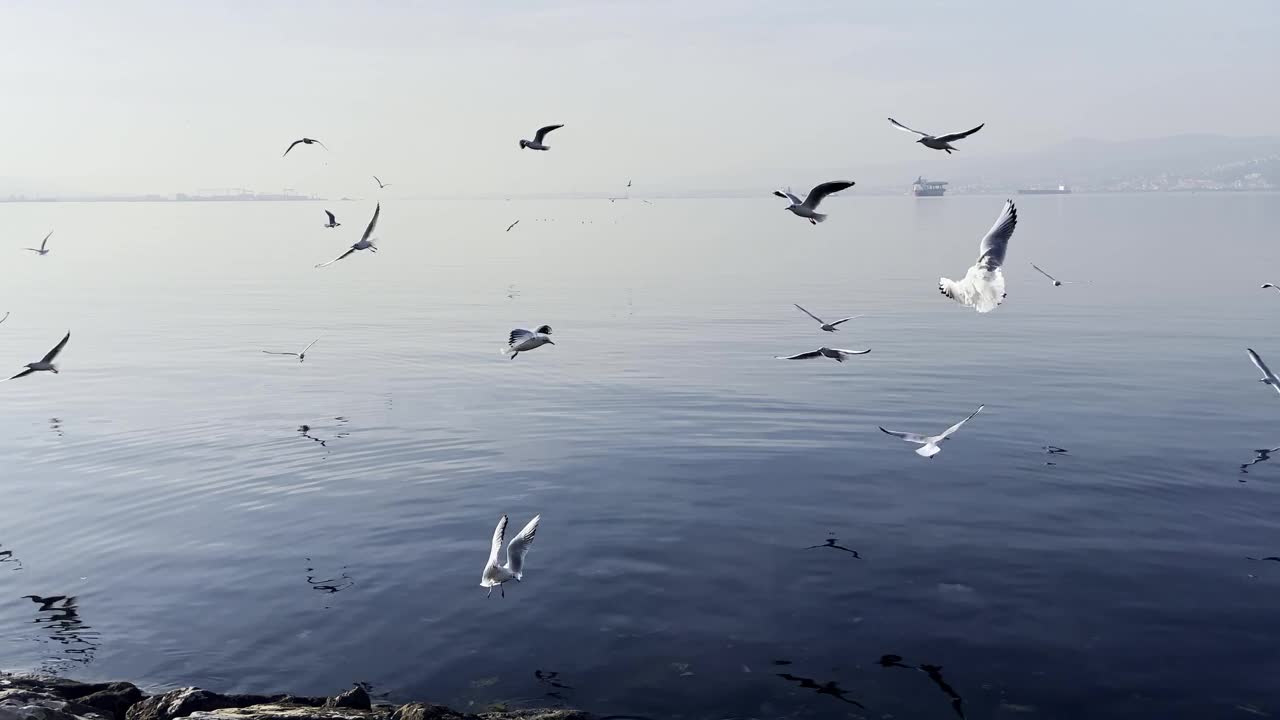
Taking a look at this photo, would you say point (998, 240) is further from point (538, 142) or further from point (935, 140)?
point (538, 142)

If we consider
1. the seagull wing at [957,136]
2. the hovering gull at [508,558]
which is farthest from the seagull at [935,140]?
the hovering gull at [508,558]

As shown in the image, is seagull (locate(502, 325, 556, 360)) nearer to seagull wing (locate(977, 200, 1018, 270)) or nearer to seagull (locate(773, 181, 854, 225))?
seagull (locate(773, 181, 854, 225))

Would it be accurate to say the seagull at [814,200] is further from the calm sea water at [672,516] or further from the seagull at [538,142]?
the seagull at [538,142]

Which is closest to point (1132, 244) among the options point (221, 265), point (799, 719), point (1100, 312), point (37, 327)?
point (1100, 312)

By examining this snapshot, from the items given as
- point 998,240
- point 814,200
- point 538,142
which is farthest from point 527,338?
point 538,142

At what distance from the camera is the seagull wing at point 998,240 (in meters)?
20.1

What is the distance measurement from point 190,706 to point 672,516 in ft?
38.3

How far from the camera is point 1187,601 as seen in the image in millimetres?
18438

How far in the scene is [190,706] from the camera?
14695 mm

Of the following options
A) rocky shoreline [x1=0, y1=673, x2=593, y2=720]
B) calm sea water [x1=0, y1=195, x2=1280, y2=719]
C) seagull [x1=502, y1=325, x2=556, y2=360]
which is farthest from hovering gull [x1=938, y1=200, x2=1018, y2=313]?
rocky shoreline [x1=0, y1=673, x2=593, y2=720]

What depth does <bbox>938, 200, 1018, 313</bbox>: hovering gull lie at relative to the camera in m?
18.9

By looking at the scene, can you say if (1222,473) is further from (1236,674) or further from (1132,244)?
(1132,244)

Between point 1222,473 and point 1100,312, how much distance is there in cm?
3554

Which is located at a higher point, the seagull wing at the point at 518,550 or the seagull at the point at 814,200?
the seagull at the point at 814,200
